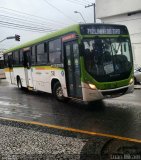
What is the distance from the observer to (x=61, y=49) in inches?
501

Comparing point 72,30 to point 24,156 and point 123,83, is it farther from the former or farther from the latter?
point 24,156

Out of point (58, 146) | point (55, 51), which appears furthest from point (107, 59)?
point (58, 146)

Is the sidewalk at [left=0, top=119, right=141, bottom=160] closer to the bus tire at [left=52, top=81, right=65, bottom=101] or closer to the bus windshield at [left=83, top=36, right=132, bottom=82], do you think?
the bus windshield at [left=83, top=36, right=132, bottom=82]

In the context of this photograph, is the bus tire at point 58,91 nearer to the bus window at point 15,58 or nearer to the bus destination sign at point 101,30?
the bus destination sign at point 101,30

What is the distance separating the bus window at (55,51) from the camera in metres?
13.0

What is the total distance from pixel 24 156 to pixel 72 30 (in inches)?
248

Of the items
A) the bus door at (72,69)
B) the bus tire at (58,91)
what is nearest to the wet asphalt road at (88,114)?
the bus tire at (58,91)

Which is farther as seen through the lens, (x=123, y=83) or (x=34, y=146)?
(x=123, y=83)

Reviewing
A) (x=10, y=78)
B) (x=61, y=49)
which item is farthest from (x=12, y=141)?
(x=10, y=78)

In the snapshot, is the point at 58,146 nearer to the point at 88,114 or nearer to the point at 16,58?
the point at 88,114

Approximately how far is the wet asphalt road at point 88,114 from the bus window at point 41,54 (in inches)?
80.1

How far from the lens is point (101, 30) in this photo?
37.8ft

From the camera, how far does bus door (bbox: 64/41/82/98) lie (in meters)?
11.4

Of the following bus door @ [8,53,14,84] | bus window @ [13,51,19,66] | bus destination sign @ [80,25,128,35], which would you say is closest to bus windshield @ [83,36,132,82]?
bus destination sign @ [80,25,128,35]
